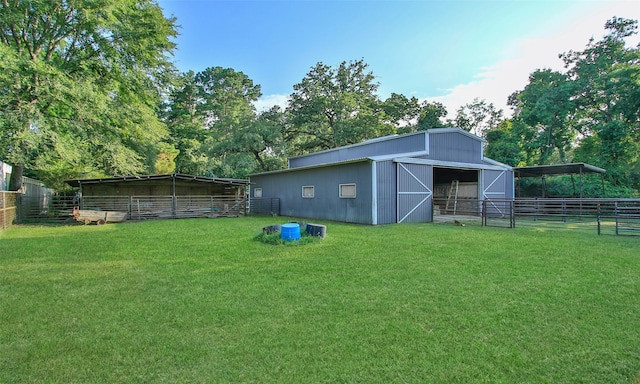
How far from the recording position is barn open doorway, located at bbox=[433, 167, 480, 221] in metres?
16.4

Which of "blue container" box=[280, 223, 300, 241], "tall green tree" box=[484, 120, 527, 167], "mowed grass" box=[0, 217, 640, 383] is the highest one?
"tall green tree" box=[484, 120, 527, 167]

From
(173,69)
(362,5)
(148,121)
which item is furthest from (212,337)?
(173,69)

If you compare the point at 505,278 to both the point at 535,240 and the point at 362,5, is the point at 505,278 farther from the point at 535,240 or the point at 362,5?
the point at 362,5

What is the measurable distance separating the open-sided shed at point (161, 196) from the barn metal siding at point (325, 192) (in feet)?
6.52

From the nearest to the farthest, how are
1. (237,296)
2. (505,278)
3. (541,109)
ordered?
1. (237,296)
2. (505,278)
3. (541,109)

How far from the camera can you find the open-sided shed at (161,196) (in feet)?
50.4

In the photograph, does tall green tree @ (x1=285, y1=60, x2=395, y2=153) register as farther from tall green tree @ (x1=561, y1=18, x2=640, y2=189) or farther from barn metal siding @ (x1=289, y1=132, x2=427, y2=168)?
tall green tree @ (x1=561, y1=18, x2=640, y2=189)

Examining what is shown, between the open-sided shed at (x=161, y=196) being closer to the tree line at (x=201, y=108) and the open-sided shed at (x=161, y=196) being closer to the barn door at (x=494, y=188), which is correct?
the tree line at (x=201, y=108)

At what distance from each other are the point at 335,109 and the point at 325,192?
14150mm

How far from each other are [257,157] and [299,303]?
23.3 metres

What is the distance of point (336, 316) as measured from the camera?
3164 mm

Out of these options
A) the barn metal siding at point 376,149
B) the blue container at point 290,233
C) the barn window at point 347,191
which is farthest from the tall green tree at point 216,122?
the blue container at point 290,233

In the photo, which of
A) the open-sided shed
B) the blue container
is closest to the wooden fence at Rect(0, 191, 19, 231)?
the open-sided shed

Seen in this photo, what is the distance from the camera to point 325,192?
557 inches
